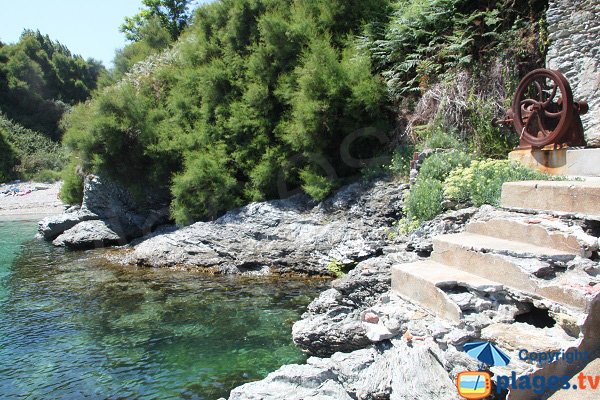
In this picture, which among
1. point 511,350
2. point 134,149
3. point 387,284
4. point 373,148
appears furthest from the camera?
point 134,149

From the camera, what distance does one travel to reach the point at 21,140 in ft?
126

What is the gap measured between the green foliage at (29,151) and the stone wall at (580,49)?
32.9 m

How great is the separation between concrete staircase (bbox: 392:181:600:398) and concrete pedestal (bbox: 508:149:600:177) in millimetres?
1901

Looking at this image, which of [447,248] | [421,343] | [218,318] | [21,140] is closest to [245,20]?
[218,318]

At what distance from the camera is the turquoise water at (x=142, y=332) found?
16.7 ft

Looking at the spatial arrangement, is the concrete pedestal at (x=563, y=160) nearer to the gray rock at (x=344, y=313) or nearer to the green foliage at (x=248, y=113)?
the gray rock at (x=344, y=313)

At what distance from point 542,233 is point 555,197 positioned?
50 centimetres

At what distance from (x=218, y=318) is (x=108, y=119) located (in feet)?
29.1

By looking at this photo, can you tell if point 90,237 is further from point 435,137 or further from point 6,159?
point 6,159

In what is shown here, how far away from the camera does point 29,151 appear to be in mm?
37969

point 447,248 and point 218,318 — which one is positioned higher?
point 447,248

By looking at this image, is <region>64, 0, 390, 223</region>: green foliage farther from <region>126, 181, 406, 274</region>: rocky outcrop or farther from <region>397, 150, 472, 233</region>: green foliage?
<region>397, 150, 472, 233</region>: green foliage

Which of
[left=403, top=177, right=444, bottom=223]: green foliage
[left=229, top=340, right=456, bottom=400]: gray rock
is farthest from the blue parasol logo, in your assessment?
[left=403, top=177, right=444, bottom=223]: green foliage

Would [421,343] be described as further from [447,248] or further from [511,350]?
[447,248]
